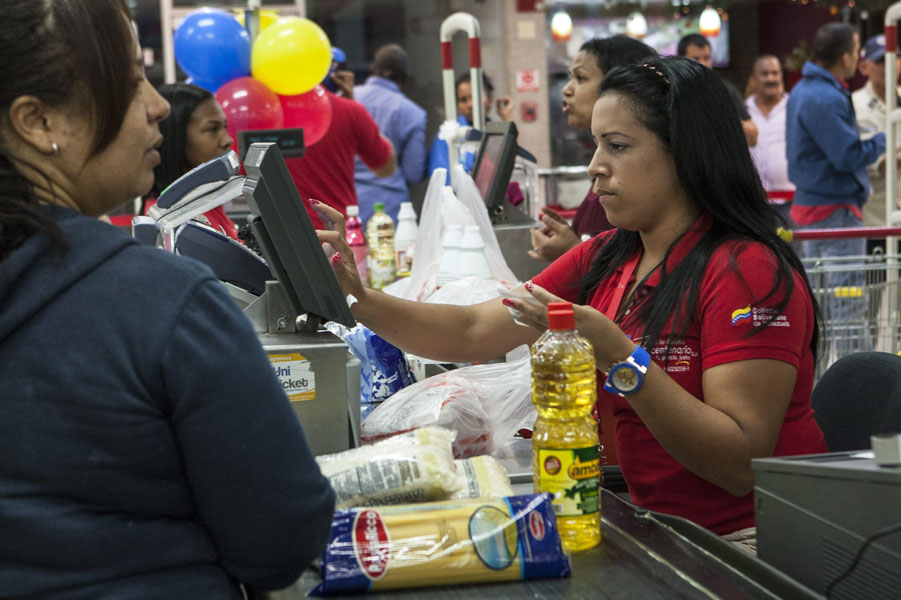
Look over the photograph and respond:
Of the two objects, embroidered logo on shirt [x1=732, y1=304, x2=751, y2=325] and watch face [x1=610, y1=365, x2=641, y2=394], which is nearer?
watch face [x1=610, y1=365, x2=641, y2=394]

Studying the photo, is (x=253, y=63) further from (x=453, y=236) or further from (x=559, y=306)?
(x=559, y=306)

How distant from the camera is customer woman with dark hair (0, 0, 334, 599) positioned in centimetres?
93

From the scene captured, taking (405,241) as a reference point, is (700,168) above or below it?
above

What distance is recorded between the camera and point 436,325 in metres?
2.15

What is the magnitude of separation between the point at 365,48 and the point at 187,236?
28.8ft

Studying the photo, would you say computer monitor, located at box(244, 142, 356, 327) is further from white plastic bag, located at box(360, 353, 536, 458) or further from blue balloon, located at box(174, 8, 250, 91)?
blue balloon, located at box(174, 8, 250, 91)

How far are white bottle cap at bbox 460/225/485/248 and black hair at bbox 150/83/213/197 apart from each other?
118cm

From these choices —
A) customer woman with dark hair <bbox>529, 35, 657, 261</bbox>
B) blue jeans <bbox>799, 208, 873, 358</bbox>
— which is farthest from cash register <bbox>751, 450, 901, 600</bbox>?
blue jeans <bbox>799, 208, 873, 358</bbox>

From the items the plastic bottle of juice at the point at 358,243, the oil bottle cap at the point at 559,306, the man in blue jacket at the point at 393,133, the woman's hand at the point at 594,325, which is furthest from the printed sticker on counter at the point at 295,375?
the man in blue jacket at the point at 393,133

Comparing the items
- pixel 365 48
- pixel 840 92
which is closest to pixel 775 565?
pixel 840 92

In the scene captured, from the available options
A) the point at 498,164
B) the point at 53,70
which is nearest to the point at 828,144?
the point at 498,164

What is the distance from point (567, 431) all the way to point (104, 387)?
631mm

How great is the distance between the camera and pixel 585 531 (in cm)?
128

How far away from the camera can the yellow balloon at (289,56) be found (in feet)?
13.6
